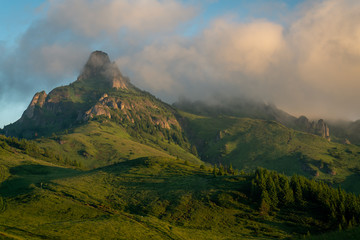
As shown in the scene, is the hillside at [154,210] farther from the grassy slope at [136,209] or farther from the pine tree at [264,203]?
the pine tree at [264,203]

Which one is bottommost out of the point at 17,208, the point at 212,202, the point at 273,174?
the point at 17,208

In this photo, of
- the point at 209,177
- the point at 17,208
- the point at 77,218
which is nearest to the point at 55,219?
the point at 77,218

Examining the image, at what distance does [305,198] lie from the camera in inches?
5172

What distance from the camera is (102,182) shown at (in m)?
166

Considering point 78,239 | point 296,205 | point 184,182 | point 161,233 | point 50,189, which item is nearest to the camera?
point 78,239

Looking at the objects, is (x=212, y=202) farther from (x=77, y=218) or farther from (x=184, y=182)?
(x=77, y=218)

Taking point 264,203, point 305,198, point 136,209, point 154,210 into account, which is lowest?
point 136,209

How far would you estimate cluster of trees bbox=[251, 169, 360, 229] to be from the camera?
360 ft

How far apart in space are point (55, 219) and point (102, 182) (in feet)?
202

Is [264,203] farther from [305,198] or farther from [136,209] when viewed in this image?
[136,209]

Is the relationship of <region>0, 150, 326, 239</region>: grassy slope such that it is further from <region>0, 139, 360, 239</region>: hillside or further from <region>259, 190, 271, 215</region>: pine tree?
<region>259, 190, 271, 215</region>: pine tree

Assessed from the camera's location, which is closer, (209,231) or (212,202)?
(209,231)

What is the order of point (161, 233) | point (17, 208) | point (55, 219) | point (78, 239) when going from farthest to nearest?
point (17, 208)
point (55, 219)
point (161, 233)
point (78, 239)

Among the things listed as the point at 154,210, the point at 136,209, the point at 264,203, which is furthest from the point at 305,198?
the point at 136,209
